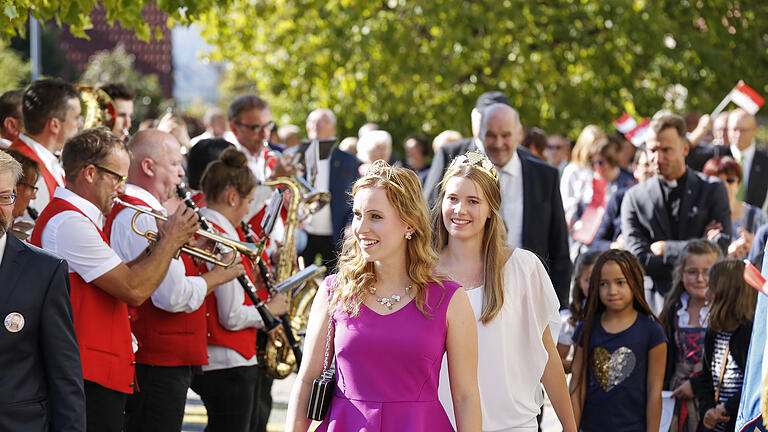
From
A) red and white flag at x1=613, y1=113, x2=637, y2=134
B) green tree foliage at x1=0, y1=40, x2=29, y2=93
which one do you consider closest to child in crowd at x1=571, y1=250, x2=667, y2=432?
red and white flag at x1=613, y1=113, x2=637, y2=134

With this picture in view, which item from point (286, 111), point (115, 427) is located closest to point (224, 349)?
point (115, 427)

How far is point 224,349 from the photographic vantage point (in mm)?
6012

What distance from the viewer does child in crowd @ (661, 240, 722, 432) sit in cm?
627

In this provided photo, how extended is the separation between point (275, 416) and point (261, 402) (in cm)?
211

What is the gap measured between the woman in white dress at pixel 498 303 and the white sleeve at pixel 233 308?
1588mm

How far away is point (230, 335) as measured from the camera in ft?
19.9

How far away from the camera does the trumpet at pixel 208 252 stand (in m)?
5.22

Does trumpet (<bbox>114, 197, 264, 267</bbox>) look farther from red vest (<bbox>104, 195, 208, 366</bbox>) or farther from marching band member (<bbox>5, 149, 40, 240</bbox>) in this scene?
marching band member (<bbox>5, 149, 40, 240</bbox>)

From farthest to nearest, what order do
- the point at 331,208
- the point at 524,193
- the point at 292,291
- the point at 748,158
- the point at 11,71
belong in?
the point at 11,71 < the point at 331,208 < the point at 748,158 < the point at 292,291 < the point at 524,193

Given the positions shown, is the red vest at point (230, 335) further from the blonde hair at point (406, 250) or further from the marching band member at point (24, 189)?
the blonde hair at point (406, 250)

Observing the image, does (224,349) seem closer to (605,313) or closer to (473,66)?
(605,313)

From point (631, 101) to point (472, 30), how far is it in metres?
2.66

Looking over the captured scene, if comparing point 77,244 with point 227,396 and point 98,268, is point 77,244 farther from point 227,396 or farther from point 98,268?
point 227,396

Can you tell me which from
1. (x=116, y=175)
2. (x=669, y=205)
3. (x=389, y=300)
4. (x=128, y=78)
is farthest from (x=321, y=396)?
(x=128, y=78)
